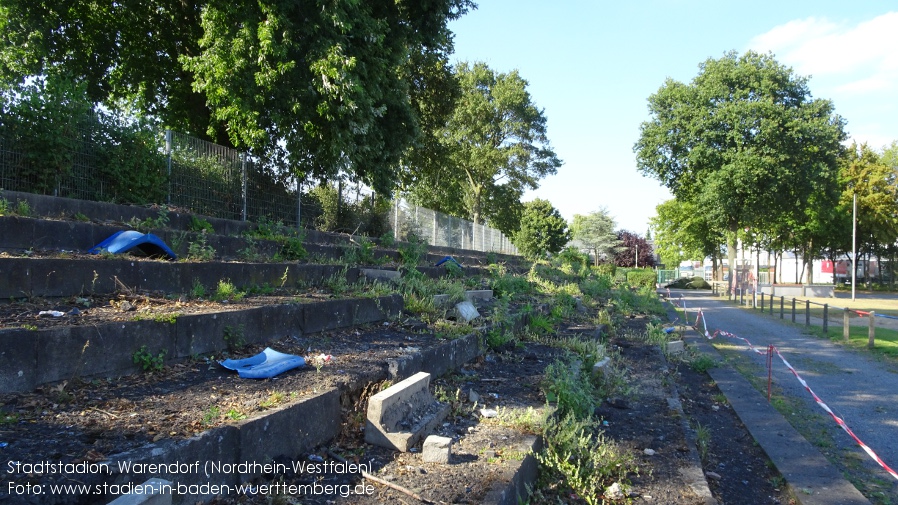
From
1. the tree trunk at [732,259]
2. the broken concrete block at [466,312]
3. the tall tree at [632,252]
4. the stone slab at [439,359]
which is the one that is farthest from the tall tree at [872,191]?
the stone slab at [439,359]

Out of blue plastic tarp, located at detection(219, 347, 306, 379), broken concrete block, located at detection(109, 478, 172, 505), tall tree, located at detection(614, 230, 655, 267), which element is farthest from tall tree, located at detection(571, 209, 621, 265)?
broken concrete block, located at detection(109, 478, 172, 505)

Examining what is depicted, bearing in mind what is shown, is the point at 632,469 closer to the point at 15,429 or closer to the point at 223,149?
the point at 15,429

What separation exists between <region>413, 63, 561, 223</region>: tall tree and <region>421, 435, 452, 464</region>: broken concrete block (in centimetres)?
3264

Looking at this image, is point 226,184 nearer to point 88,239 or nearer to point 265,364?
point 88,239

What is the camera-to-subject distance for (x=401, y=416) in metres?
3.87

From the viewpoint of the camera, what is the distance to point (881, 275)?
53562 mm

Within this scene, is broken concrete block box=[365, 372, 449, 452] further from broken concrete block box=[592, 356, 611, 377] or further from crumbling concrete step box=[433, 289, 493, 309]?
crumbling concrete step box=[433, 289, 493, 309]

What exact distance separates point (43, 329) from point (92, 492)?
126 cm

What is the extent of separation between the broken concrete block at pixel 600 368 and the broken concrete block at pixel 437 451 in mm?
3670

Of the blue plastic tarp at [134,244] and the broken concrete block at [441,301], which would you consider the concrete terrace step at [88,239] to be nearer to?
the blue plastic tarp at [134,244]

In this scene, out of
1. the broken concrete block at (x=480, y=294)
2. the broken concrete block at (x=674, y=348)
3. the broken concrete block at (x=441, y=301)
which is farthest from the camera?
the broken concrete block at (x=674, y=348)

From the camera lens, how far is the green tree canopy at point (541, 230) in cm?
4803

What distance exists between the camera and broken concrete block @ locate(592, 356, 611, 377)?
6.71 m

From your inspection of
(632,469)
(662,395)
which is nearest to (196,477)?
(632,469)
